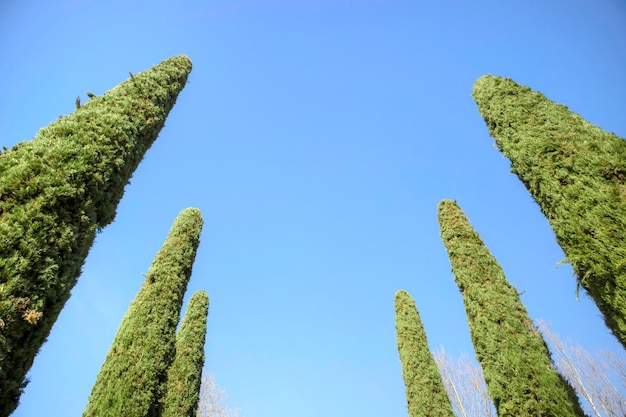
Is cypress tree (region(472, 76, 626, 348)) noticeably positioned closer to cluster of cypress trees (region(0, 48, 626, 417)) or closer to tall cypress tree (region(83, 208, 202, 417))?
cluster of cypress trees (region(0, 48, 626, 417))

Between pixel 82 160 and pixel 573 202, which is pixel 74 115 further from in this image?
pixel 573 202

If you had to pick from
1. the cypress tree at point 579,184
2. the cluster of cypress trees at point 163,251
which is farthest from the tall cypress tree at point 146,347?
the cypress tree at point 579,184

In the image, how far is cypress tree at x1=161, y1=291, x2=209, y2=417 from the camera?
11047 mm

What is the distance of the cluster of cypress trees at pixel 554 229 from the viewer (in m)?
4.46

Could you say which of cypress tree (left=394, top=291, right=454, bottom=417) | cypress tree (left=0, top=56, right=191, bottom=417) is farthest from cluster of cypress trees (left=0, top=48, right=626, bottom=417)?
cypress tree (left=394, top=291, right=454, bottom=417)

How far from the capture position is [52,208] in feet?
13.9

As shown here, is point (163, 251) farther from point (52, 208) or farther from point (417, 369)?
point (417, 369)

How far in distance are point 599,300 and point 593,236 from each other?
927mm

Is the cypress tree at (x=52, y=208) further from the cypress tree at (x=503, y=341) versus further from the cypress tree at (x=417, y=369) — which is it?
the cypress tree at (x=417, y=369)

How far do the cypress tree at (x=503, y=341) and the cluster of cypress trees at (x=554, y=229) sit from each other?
2 centimetres

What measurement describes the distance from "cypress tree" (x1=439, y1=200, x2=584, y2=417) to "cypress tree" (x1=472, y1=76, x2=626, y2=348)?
452 centimetres

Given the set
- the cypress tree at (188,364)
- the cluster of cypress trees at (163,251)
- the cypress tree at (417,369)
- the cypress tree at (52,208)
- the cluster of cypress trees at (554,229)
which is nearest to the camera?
the cypress tree at (52,208)

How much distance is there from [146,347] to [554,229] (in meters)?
9.75

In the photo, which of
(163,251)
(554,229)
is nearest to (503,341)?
(554,229)
